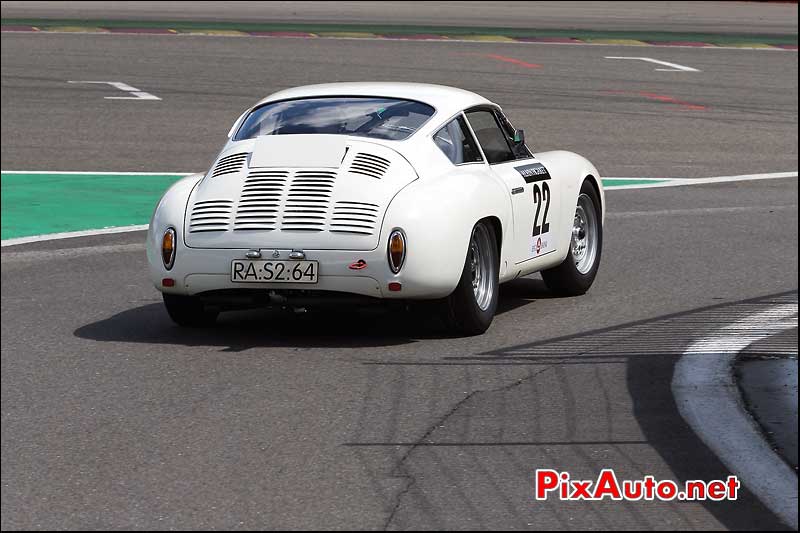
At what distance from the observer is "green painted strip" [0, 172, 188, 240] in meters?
13.0

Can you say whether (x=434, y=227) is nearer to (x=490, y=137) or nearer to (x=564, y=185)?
(x=490, y=137)

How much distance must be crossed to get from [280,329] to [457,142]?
1.55 metres

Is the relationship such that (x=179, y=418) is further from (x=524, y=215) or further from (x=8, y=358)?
(x=524, y=215)

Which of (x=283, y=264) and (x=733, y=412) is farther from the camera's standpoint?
(x=283, y=264)

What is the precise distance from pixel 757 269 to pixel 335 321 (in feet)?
11.6

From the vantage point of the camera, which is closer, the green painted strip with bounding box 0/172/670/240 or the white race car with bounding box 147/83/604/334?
the white race car with bounding box 147/83/604/334

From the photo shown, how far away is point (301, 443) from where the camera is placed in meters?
6.16

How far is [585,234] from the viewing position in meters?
10.4

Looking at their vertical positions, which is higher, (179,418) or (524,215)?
(524,215)

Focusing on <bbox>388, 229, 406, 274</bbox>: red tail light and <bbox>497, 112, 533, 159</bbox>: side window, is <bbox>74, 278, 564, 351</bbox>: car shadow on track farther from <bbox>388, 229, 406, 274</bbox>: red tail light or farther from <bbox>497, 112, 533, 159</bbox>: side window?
<bbox>497, 112, 533, 159</bbox>: side window

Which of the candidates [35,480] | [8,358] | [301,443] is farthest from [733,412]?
[8,358]

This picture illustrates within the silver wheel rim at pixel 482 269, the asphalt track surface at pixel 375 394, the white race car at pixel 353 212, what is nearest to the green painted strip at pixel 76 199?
the asphalt track surface at pixel 375 394

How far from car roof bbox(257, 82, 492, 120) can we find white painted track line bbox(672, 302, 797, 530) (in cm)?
214

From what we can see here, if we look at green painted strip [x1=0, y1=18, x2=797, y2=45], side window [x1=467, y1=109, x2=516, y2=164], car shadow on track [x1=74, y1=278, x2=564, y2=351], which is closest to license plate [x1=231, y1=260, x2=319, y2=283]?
car shadow on track [x1=74, y1=278, x2=564, y2=351]
